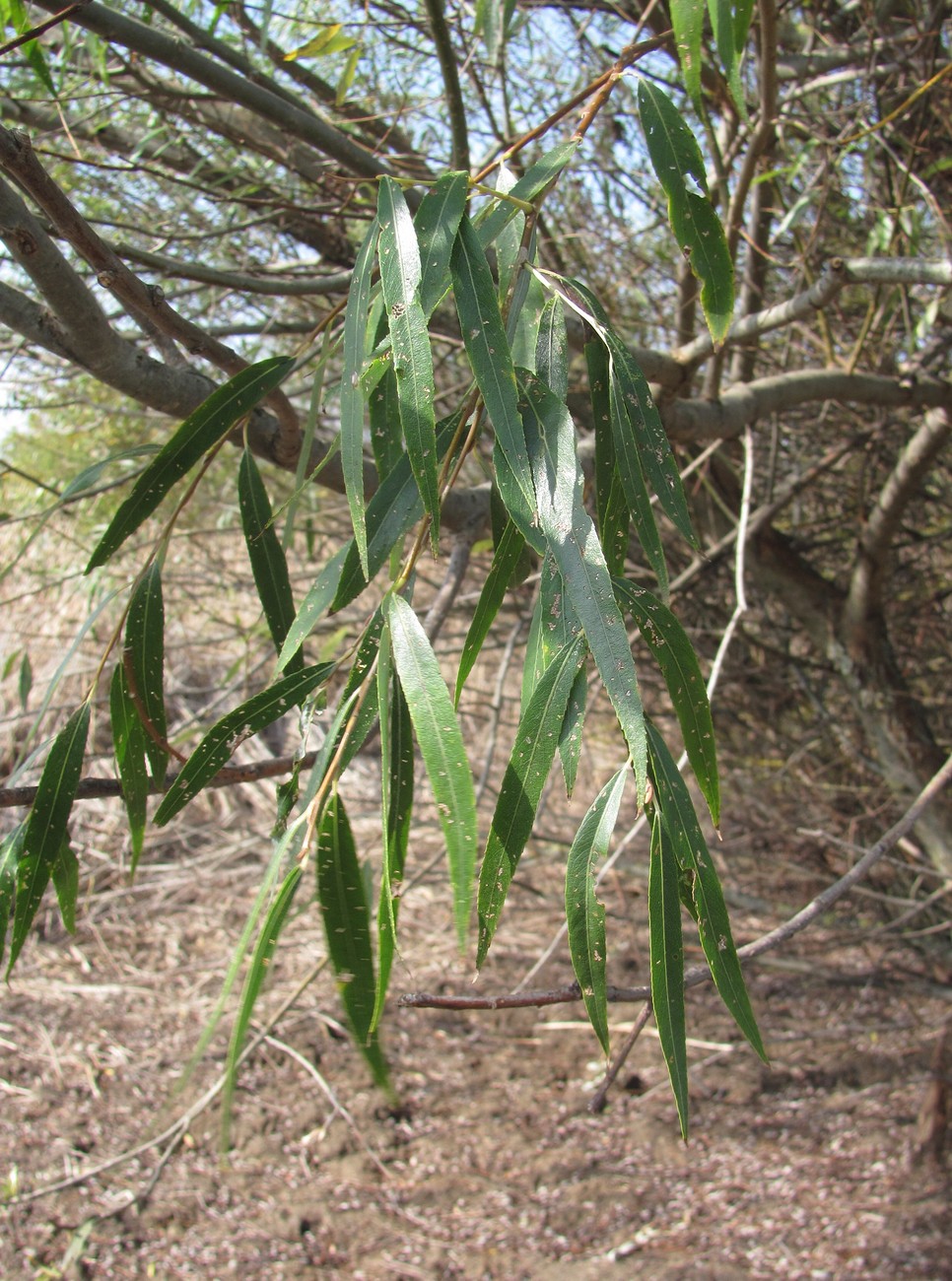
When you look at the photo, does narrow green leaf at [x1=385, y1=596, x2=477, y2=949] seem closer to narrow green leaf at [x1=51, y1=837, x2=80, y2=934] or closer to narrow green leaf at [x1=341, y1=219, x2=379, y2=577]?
narrow green leaf at [x1=341, y1=219, x2=379, y2=577]

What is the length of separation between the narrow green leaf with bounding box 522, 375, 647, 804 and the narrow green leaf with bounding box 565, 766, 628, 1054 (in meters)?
0.04

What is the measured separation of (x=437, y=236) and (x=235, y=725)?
0.37m

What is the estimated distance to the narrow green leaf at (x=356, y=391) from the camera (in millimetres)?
623

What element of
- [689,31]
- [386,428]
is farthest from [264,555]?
[689,31]

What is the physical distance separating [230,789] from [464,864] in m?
3.05

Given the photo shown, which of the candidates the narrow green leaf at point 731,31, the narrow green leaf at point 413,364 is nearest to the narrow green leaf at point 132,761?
the narrow green leaf at point 413,364

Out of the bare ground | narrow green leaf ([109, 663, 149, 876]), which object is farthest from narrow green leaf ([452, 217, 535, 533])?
the bare ground

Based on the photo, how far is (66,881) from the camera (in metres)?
0.95

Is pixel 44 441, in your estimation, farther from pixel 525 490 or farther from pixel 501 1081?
pixel 525 490

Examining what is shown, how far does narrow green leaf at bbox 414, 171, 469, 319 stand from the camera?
0.64 metres

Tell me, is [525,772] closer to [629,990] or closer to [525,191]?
Result: [629,990]

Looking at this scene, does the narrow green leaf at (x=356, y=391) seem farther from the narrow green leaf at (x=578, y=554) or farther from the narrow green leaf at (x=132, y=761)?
the narrow green leaf at (x=132, y=761)

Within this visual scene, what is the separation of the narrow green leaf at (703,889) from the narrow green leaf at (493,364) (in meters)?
0.16

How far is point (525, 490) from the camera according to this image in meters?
0.61
